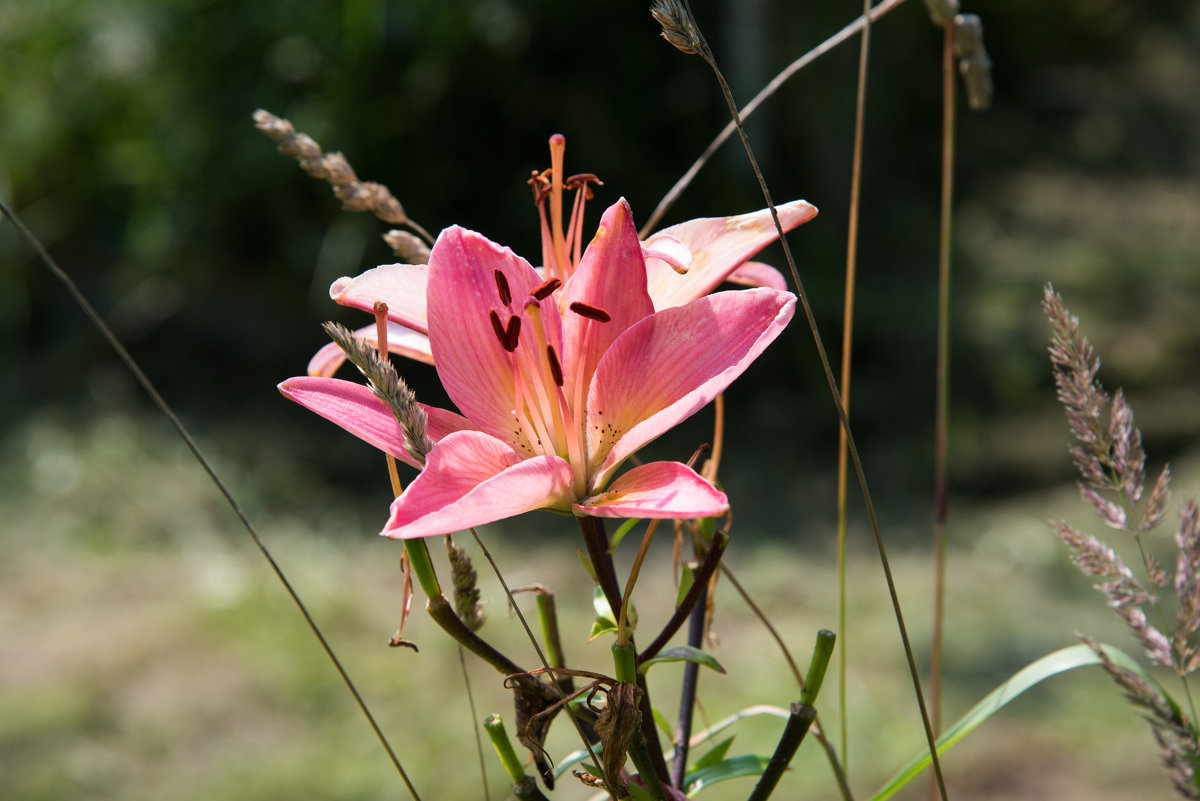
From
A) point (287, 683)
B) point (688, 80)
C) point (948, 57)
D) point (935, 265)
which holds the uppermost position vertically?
point (948, 57)

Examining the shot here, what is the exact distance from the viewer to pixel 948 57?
552 millimetres

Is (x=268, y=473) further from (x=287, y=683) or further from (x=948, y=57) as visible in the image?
(x=948, y=57)

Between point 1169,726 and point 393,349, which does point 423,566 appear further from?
point 1169,726

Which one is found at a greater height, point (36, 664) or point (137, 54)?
point (137, 54)

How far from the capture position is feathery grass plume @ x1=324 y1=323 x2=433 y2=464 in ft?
0.97

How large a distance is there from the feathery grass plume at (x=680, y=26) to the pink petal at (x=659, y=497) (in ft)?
0.43

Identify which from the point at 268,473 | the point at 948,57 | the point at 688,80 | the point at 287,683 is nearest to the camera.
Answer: the point at 948,57

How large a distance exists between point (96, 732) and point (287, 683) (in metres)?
0.28

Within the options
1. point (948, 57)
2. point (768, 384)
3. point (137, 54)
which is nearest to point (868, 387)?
point (768, 384)

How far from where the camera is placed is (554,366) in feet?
1.14

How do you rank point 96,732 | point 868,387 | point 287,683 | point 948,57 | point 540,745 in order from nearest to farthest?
point 540,745 < point 948,57 < point 96,732 < point 287,683 < point 868,387

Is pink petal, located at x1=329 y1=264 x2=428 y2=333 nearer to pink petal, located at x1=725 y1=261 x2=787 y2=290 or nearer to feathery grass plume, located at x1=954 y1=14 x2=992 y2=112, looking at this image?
pink petal, located at x1=725 y1=261 x2=787 y2=290

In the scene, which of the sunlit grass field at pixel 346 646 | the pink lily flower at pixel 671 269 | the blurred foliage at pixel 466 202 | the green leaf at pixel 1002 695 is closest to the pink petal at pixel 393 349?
the pink lily flower at pixel 671 269

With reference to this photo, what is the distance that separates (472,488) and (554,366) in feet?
0.20
